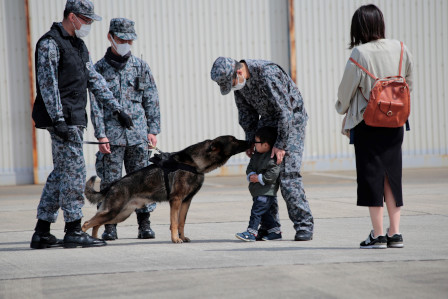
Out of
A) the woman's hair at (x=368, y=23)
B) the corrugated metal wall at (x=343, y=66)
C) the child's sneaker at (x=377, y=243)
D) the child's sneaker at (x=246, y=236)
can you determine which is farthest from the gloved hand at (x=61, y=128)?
the corrugated metal wall at (x=343, y=66)

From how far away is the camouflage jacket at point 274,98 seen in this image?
250 inches

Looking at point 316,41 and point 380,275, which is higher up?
point 316,41

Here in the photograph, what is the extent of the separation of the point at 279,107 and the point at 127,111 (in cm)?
A: 168

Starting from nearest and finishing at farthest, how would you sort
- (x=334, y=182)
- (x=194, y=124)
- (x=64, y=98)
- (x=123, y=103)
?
(x=64, y=98), (x=123, y=103), (x=334, y=182), (x=194, y=124)

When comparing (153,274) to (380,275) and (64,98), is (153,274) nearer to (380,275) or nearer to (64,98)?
(380,275)

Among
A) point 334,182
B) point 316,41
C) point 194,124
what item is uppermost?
point 316,41

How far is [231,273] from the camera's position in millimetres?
5023

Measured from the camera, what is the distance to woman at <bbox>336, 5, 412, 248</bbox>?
577 cm

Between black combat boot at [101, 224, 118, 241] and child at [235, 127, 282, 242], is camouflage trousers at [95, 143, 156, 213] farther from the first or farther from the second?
child at [235, 127, 282, 242]

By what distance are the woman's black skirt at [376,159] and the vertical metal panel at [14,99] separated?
1040 cm

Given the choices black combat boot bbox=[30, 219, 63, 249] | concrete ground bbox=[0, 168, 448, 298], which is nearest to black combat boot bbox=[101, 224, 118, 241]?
concrete ground bbox=[0, 168, 448, 298]

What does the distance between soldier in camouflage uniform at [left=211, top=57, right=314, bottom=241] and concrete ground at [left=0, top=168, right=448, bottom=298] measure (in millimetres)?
350

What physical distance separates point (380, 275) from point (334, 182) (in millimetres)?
8470

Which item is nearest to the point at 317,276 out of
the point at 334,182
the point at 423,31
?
the point at 334,182
